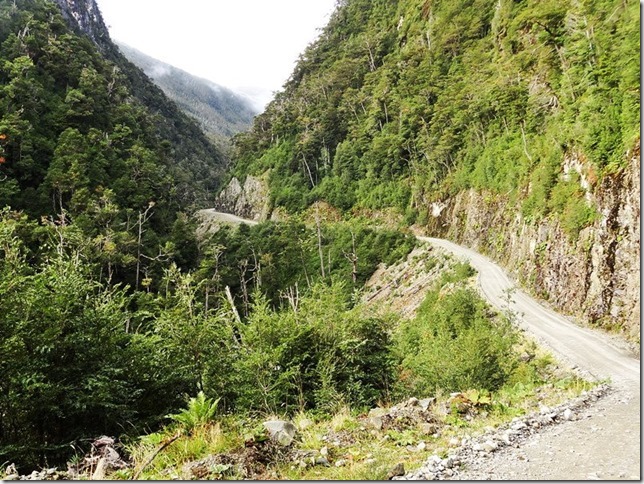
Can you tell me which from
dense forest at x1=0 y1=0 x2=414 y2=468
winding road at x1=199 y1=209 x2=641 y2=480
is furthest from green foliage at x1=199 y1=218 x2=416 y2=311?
winding road at x1=199 y1=209 x2=641 y2=480

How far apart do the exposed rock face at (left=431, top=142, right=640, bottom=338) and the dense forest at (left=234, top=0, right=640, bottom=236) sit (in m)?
1.10

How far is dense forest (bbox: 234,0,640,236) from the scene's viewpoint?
91.4 ft

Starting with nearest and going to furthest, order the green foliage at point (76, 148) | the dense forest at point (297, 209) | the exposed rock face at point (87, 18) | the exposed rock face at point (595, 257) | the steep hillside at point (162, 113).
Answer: the dense forest at point (297, 209) → the exposed rock face at point (595, 257) → the green foliage at point (76, 148) → the exposed rock face at point (87, 18) → the steep hillside at point (162, 113)

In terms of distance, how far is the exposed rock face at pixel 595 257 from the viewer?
21.6 metres

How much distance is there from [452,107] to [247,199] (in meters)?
60.7

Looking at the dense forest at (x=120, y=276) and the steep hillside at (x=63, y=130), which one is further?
the steep hillside at (x=63, y=130)

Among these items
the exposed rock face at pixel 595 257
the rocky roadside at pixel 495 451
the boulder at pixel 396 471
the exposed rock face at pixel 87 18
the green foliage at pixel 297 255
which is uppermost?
the exposed rock face at pixel 87 18

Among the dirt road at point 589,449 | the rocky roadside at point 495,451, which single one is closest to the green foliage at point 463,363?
the dirt road at point 589,449

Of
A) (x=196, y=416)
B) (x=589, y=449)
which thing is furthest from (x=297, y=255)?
(x=589, y=449)

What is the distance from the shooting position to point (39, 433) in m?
9.23

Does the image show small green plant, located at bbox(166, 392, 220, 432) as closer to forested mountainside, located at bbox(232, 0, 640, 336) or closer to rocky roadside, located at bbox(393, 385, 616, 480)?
rocky roadside, located at bbox(393, 385, 616, 480)

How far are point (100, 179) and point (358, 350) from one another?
5888 cm

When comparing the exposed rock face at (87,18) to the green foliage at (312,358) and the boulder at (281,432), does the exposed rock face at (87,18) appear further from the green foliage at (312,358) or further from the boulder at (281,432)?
the boulder at (281,432)

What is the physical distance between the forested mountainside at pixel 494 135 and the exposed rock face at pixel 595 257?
0.10 meters
